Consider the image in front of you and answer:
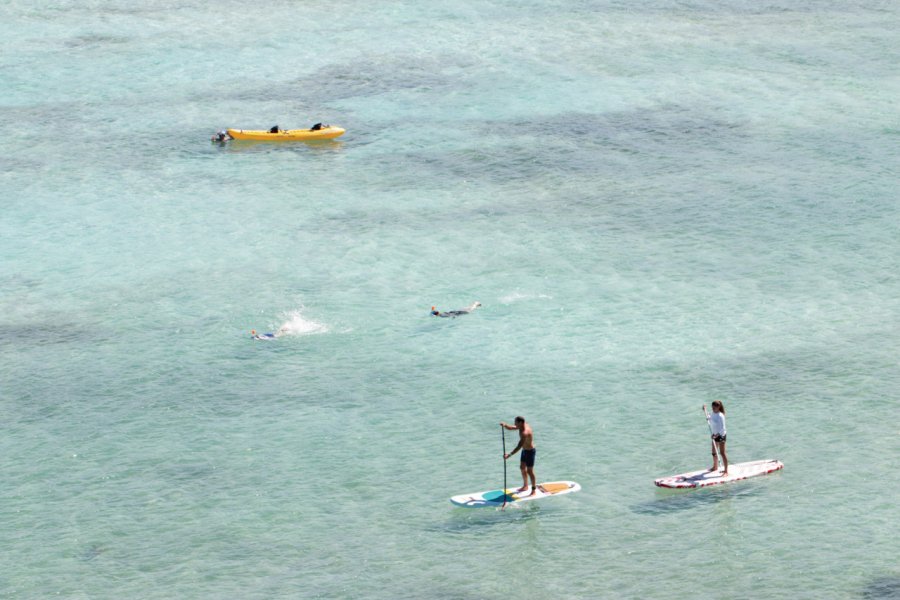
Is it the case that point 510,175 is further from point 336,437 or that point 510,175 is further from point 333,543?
point 333,543

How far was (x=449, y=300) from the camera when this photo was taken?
182 feet

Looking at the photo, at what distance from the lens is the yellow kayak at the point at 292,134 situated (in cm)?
7444

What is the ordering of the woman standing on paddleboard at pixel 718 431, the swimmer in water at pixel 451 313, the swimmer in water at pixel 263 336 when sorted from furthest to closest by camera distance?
the swimmer in water at pixel 451 313 < the swimmer in water at pixel 263 336 < the woman standing on paddleboard at pixel 718 431

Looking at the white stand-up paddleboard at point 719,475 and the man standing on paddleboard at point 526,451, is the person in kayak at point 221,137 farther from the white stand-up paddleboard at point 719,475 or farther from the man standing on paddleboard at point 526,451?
the white stand-up paddleboard at point 719,475

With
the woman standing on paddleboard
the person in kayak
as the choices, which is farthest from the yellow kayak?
the woman standing on paddleboard

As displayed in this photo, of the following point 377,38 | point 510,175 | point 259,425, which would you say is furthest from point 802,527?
point 377,38

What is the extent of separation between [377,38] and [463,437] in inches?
2068

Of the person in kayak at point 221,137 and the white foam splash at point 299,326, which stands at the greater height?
the person in kayak at point 221,137

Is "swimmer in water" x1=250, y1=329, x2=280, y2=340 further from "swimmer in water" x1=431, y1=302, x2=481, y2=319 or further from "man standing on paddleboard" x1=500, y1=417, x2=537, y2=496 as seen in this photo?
"man standing on paddleboard" x1=500, y1=417, x2=537, y2=496

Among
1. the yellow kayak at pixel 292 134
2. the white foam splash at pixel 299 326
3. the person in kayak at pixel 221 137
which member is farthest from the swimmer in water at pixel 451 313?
the person in kayak at pixel 221 137

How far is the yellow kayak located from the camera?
74.4 m

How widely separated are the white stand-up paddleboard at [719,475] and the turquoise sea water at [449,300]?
16.6 inches

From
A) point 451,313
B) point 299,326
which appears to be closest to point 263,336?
point 299,326

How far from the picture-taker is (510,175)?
6938 cm
